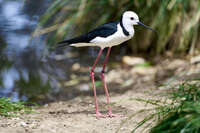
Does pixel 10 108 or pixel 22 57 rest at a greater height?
pixel 22 57

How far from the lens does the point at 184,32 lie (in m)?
6.05

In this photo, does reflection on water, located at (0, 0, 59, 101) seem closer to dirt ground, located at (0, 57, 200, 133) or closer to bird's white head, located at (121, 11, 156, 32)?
dirt ground, located at (0, 57, 200, 133)

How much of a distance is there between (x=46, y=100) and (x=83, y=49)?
2.32 metres

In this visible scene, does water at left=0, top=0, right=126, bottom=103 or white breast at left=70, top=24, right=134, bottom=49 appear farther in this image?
water at left=0, top=0, right=126, bottom=103

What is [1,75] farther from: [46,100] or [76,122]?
[76,122]

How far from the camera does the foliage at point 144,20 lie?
19.9 feet

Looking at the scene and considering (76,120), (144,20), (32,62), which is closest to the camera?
(76,120)

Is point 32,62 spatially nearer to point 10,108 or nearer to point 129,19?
point 10,108

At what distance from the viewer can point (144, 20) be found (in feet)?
21.1

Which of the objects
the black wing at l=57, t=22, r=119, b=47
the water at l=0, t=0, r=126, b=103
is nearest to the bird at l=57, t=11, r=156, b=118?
the black wing at l=57, t=22, r=119, b=47

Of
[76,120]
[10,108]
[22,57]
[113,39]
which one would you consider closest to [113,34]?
[113,39]

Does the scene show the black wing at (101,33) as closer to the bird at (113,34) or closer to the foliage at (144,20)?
the bird at (113,34)

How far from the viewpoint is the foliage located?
6.06m

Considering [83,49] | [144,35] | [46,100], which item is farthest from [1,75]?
[144,35]
